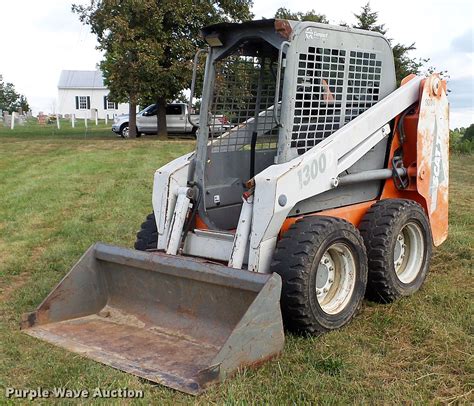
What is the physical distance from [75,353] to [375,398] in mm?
1855

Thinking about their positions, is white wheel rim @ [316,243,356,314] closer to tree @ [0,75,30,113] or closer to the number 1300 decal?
the number 1300 decal

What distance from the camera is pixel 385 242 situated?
4.90m

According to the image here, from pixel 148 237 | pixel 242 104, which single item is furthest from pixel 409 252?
pixel 148 237

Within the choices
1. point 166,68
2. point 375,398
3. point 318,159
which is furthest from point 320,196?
point 166,68

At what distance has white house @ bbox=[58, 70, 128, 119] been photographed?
6119 cm

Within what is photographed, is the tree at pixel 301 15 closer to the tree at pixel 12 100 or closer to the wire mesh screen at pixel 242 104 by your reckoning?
the wire mesh screen at pixel 242 104

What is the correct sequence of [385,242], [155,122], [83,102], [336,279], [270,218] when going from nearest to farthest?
[270,218]
[336,279]
[385,242]
[155,122]
[83,102]

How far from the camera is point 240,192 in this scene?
17.4ft

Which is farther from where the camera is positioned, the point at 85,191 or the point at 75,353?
the point at 85,191

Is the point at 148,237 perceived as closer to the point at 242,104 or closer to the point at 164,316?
the point at 164,316

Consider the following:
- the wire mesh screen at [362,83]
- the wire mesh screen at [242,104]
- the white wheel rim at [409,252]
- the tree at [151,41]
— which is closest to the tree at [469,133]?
the tree at [151,41]

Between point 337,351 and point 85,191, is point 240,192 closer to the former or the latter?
point 337,351

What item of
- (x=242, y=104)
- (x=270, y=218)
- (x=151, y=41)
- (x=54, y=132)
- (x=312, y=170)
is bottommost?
(x=54, y=132)

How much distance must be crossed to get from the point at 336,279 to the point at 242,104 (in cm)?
171
